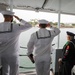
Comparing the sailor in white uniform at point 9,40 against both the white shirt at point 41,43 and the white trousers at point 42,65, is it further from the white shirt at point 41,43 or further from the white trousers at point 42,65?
the white trousers at point 42,65

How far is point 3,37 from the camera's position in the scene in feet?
8.15

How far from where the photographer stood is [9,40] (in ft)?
8.23

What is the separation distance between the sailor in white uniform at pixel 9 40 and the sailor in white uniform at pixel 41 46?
293mm

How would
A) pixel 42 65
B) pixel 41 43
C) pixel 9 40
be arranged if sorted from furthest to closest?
pixel 42 65, pixel 41 43, pixel 9 40

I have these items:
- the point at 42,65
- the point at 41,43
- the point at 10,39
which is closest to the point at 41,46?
the point at 41,43

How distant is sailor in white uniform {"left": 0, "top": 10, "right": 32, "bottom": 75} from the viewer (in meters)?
2.49

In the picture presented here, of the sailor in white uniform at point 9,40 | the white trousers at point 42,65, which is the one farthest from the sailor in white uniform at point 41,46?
the sailor in white uniform at point 9,40

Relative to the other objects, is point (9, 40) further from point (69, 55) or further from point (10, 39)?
point (69, 55)

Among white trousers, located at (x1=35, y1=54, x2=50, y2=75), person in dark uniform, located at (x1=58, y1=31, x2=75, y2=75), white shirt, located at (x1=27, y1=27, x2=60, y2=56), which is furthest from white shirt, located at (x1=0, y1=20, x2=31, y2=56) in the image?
person in dark uniform, located at (x1=58, y1=31, x2=75, y2=75)

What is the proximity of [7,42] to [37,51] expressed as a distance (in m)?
0.61

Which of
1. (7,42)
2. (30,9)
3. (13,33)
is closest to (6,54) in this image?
(7,42)

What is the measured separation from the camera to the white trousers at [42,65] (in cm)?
287

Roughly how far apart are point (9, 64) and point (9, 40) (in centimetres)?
39

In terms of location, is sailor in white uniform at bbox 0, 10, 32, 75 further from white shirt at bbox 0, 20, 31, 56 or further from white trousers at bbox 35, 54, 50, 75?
white trousers at bbox 35, 54, 50, 75
